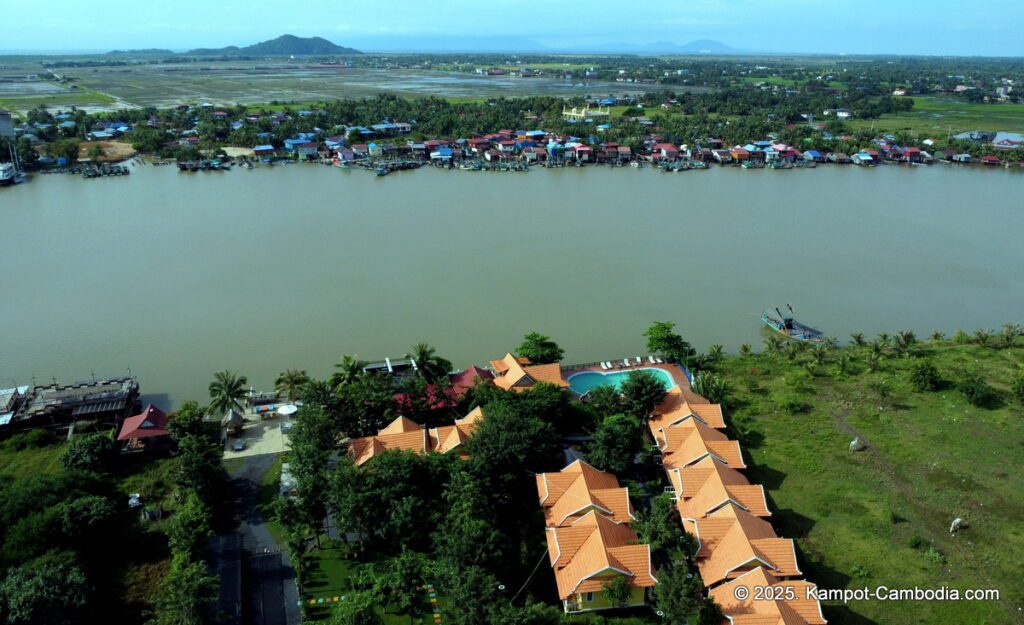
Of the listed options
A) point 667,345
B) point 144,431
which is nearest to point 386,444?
point 144,431

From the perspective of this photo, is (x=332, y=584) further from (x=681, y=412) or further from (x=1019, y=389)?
(x=1019, y=389)

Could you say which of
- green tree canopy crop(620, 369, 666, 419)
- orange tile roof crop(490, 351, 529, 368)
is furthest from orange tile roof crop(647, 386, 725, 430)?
orange tile roof crop(490, 351, 529, 368)

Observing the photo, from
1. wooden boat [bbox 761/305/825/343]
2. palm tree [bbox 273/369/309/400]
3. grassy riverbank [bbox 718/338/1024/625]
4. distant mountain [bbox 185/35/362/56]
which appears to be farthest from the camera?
distant mountain [bbox 185/35/362/56]

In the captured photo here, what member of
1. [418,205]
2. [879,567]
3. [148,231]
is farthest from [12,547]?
[418,205]

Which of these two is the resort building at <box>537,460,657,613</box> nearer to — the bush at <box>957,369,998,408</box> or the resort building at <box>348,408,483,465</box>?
the resort building at <box>348,408,483,465</box>

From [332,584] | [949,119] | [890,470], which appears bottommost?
[332,584]

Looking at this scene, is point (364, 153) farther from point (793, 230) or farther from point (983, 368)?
point (983, 368)
